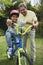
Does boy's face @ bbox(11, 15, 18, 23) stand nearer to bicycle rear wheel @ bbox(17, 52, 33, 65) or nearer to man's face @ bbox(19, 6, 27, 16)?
man's face @ bbox(19, 6, 27, 16)

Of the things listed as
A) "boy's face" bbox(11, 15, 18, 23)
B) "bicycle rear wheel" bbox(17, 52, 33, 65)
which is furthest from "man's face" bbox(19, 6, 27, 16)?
"bicycle rear wheel" bbox(17, 52, 33, 65)

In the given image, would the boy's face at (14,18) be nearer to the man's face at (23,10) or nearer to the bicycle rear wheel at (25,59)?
the man's face at (23,10)

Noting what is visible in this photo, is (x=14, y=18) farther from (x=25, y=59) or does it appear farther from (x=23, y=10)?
(x=25, y=59)

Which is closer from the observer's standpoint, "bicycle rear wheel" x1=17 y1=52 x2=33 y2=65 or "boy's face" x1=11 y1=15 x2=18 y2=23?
"bicycle rear wheel" x1=17 y1=52 x2=33 y2=65

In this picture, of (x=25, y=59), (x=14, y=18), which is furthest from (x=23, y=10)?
(x=25, y=59)

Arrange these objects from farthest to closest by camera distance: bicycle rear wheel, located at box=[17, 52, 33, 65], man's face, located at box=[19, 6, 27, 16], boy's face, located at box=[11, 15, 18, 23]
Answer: man's face, located at box=[19, 6, 27, 16] → boy's face, located at box=[11, 15, 18, 23] → bicycle rear wheel, located at box=[17, 52, 33, 65]

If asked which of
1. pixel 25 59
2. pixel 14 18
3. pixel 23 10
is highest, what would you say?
pixel 23 10

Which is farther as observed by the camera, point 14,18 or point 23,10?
point 23,10

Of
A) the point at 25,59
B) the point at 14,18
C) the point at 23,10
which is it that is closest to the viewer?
the point at 25,59

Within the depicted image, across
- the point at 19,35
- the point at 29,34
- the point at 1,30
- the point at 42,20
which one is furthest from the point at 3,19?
the point at 19,35

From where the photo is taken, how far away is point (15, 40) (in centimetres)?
665

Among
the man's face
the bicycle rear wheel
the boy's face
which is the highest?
the man's face

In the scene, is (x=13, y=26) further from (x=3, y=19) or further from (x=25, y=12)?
(x=3, y=19)

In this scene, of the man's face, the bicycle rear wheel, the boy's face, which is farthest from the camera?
the man's face
